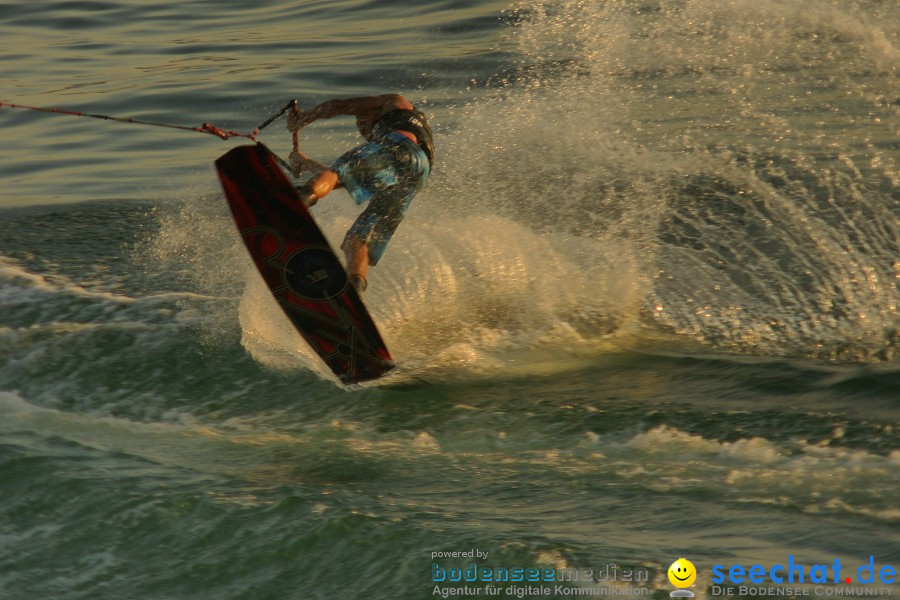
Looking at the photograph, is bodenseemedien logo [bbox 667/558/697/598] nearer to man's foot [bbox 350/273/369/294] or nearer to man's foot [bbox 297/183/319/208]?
man's foot [bbox 350/273/369/294]

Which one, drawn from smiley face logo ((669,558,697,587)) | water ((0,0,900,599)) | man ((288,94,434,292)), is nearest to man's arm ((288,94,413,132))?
man ((288,94,434,292))

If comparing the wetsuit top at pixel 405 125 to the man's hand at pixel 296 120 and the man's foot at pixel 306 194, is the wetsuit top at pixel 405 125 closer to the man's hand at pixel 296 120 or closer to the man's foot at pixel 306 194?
the man's hand at pixel 296 120

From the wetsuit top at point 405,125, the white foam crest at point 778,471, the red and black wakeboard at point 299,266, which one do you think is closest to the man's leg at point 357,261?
the red and black wakeboard at point 299,266

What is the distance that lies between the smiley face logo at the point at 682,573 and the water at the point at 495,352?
0.16 ft

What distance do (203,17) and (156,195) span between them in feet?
38.0

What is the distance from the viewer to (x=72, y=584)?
4.69 meters

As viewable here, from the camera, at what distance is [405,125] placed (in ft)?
22.9

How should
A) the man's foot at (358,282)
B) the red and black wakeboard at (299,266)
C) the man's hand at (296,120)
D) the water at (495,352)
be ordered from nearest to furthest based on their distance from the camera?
the water at (495,352) → the red and black wakeboard at (299,266) → the man's foot at (358,282) → the man's hand at (296,120)

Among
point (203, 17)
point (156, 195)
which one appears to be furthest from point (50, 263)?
point (203, 17)

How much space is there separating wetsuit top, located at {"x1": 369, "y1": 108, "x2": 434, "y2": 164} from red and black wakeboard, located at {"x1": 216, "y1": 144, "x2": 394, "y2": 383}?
81 centimetres

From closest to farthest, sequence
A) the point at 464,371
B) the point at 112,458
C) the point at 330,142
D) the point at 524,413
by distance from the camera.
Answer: the point at 112,458, the point at 524,413, the point at 464,371, the point at 330,142

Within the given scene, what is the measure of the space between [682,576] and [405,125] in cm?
358

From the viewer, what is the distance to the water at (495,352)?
4.84 meters

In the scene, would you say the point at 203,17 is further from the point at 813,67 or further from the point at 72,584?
the point at 72,584
